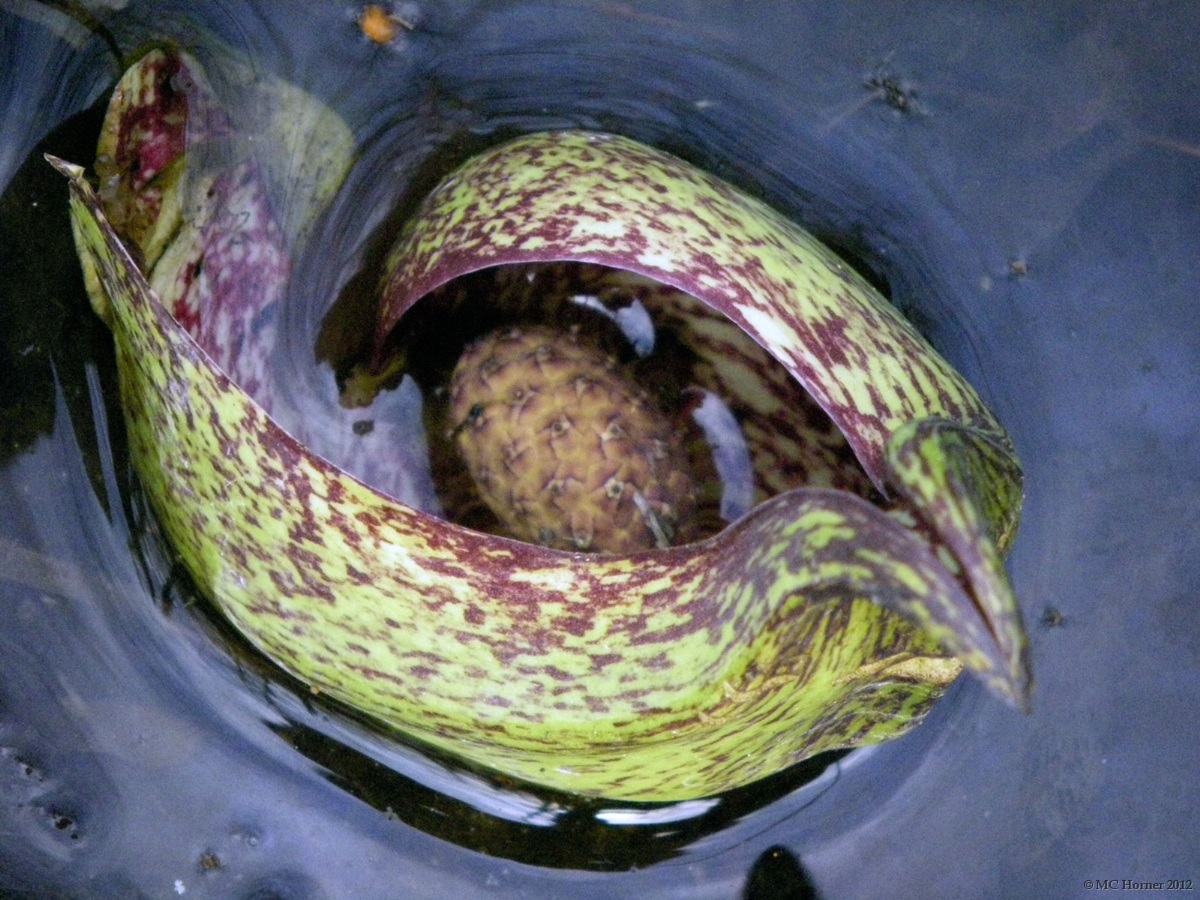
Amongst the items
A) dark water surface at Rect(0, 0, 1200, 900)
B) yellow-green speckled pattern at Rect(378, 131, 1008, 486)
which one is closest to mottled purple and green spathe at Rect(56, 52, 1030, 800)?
yellow-green speckled pattern at Rect(378, 131, 1008, 486)

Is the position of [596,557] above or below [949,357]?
below

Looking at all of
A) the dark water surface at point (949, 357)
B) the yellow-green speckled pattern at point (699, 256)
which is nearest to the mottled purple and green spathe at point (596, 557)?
the yellow-green speckled pattern at point (699, 256)

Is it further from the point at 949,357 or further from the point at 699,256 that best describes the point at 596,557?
the point at 949,357

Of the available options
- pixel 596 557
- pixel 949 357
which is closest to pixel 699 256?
pixel 596 557

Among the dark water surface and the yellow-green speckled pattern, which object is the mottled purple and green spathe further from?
the dark water surface

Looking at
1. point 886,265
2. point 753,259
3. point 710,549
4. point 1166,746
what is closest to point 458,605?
point 710,549

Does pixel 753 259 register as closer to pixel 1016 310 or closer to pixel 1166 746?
pixel 1016 310
